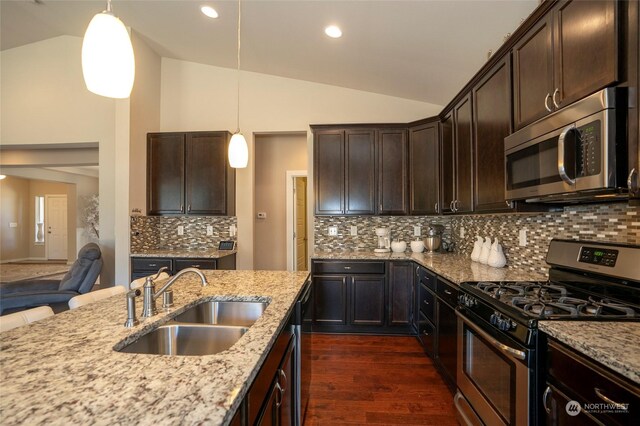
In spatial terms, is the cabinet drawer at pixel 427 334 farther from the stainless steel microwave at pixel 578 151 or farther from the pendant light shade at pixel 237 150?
the pendant light shade at pixel 237 150

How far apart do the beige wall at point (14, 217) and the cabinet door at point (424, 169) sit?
1096cm

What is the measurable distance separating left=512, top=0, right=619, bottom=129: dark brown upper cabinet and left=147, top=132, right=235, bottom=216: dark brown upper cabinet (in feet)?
10.8

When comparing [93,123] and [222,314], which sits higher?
[93,123]

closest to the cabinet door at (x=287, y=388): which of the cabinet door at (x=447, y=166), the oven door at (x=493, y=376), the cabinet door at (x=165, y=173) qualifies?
the oven door at (x=493, y=376)

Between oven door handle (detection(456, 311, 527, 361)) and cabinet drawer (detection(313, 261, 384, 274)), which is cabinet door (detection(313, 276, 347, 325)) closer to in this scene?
cabinet drawer (detection(313, 261, 384, 274))

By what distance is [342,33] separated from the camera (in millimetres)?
2871

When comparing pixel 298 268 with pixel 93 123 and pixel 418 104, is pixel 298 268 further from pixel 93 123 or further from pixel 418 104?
pixel 93 123

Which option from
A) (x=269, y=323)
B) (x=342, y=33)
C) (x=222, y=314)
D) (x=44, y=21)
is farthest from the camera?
(x=44, y=21)

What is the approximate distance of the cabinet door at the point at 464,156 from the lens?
255 cm

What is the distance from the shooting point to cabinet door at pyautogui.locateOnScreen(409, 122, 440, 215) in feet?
11.2

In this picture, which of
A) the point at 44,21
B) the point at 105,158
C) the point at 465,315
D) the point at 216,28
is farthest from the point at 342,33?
the point at 44,21

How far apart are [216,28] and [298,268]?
3961mm

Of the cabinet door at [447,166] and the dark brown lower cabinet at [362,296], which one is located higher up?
the cabinet door at [447,166]

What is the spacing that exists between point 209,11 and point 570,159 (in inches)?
134
